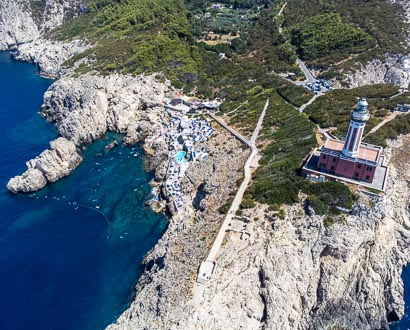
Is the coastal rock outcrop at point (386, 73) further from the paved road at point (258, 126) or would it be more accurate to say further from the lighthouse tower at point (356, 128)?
the lighthouse tower at point (356, 128)

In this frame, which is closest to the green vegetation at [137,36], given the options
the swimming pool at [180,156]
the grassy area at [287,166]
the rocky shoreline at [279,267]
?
the swimming pool at [180,156]

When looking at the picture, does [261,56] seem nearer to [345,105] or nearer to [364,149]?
[345,105]

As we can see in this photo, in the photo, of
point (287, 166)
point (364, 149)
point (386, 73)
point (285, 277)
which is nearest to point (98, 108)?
point (287, 166)

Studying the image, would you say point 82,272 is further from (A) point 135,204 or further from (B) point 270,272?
(B) point 270,272

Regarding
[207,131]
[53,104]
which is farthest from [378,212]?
[53,104]

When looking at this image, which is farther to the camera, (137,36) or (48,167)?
(137,36)

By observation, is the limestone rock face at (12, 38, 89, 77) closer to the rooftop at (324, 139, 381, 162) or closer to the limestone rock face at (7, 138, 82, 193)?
the limestone rock face at (7, 138, 82, 193)

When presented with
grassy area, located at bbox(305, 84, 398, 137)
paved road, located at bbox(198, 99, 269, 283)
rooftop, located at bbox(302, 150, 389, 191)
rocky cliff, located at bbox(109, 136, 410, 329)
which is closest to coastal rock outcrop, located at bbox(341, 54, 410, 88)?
grassy area, located at bbox(305, 84, 398, 137)
